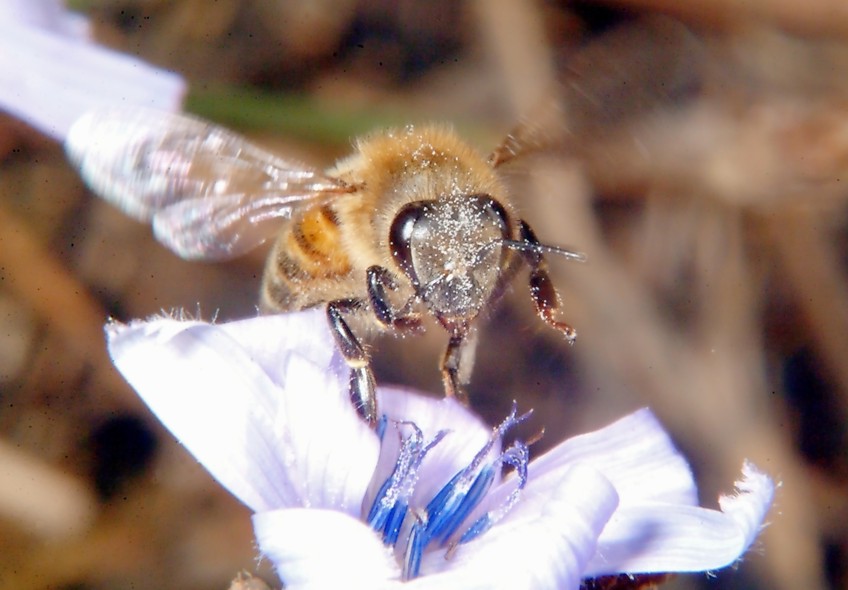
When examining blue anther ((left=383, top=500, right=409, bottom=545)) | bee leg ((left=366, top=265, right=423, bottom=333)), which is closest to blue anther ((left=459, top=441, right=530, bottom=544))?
blue anther ((left=383, top=500, right=409, bottom=545))

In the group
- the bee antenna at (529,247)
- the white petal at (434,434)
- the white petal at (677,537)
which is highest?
the bee antenna at (529,247)

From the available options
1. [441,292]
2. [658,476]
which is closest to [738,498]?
[658,476]

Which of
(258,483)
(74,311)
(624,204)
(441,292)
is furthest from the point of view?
(624,204)

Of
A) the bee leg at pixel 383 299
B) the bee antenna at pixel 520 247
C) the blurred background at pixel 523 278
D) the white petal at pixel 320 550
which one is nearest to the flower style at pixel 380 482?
the white petal at pixel 320 550

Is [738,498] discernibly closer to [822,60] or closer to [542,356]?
[542,356]

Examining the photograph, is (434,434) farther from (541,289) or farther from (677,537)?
(677,537)

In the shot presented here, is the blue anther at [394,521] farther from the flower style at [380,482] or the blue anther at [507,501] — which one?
the blue anther at [507,501]

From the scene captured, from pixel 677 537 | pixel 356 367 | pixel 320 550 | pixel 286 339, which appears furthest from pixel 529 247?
pixel 320 550
